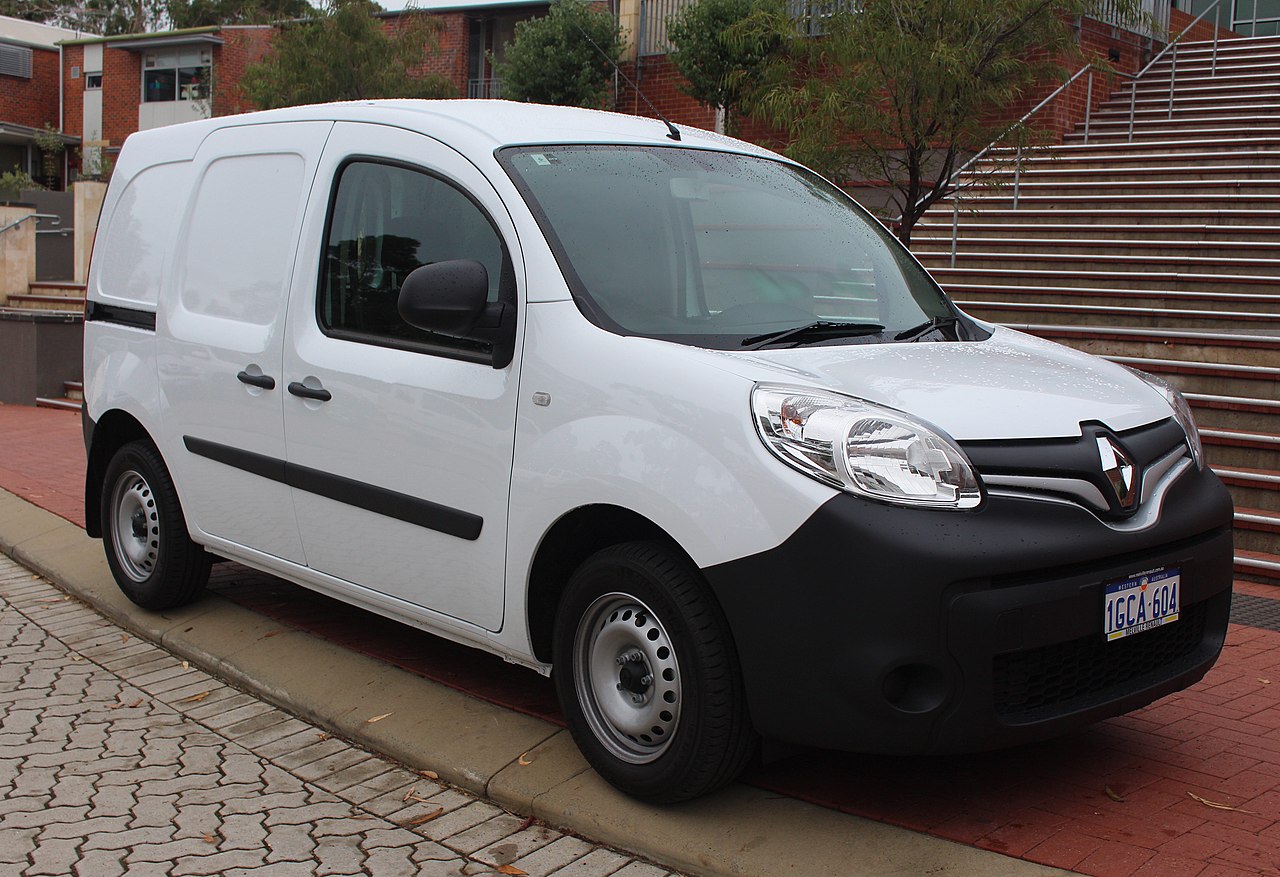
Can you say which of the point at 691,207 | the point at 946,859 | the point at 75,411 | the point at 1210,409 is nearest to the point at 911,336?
the point at 691,207

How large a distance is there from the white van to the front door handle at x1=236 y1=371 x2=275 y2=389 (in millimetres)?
46

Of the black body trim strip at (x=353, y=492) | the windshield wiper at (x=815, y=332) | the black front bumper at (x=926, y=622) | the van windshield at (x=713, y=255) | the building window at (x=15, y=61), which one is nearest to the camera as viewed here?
the black front bumper at (x=926, y=622)

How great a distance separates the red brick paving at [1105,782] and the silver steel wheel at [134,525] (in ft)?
4.17

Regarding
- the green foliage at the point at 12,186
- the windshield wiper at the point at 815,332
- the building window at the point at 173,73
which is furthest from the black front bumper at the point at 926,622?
the building window at the point at 173,73

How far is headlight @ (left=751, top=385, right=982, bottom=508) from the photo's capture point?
3.34 m

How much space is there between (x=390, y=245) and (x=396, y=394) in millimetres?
615

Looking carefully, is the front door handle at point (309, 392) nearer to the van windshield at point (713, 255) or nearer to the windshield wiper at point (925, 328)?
the van windshield at point (713, 255)

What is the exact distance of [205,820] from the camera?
397 cm

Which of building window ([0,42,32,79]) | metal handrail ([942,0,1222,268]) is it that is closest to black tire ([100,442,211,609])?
metal handrail ([942,0,1222,268])

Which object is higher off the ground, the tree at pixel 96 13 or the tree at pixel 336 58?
the tree at pixel 96 13

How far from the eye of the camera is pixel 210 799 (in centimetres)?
414

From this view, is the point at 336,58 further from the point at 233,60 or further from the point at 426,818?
the point at 233,60

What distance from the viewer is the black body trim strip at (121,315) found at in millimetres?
5828

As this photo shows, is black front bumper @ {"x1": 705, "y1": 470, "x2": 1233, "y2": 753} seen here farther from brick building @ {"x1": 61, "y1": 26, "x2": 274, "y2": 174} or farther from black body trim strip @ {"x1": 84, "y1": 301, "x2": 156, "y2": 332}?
brick building @ {"x1": 61, "y1": 26, "x2": 274, "y2": 174}
